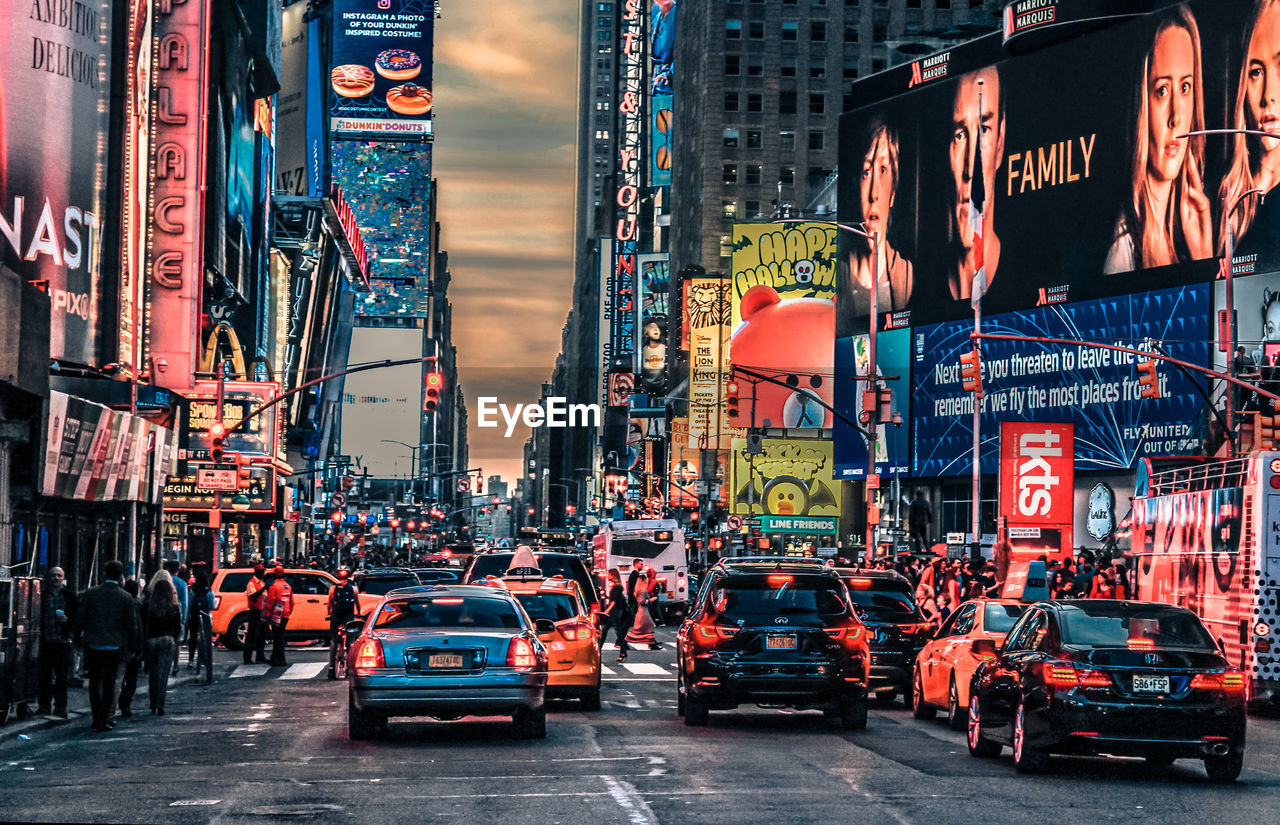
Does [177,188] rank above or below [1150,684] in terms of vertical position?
above

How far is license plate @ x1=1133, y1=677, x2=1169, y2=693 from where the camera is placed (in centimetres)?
1512

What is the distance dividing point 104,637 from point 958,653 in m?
9.40

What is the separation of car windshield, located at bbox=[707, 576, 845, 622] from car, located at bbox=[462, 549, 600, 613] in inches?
483

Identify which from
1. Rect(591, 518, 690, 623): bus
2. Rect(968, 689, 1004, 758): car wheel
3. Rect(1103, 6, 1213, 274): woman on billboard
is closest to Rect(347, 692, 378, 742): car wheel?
Rect(968, 689, 1004, 758): car wheel

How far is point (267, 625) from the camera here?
34.8m

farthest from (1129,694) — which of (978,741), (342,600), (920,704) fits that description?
(342,600)

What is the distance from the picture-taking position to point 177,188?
207ft

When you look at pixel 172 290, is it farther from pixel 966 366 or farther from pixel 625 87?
pixel 625 87

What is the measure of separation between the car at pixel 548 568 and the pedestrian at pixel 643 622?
588 centimetres

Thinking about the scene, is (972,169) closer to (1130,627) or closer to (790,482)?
(790,482)

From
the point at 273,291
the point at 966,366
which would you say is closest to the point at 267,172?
the point at 273,291

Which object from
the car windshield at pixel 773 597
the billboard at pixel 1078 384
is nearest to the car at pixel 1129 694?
the car windshield at pixel 773 597

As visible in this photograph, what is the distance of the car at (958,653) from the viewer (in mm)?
19984

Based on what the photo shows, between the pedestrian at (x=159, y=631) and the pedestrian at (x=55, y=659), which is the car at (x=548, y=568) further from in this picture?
the pedestrian at (x=55, y=659)
